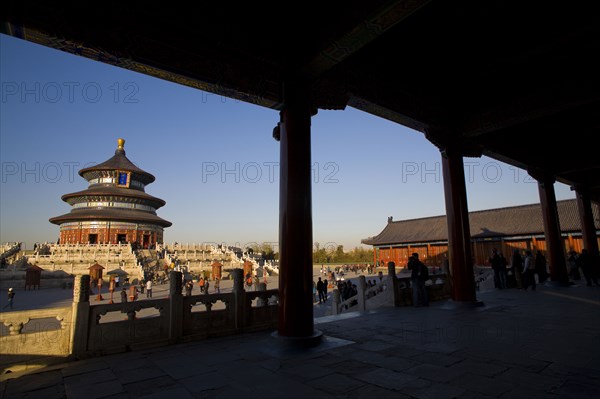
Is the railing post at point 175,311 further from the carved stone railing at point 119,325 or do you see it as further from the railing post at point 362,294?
the railing post at point 362,294

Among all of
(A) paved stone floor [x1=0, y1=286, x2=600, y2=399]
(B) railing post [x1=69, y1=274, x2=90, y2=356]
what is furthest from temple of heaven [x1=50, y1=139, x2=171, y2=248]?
(A) paved stone floor [x1=0, y1=286, x2=600, y2=399]

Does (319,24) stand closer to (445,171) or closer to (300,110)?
(300,110)

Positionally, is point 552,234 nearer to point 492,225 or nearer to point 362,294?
point 362,294

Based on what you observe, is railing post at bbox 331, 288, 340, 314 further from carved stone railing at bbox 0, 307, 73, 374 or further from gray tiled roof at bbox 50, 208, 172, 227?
gray tiled roof at bbox 50, 208, 172, 227

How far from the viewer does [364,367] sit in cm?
430

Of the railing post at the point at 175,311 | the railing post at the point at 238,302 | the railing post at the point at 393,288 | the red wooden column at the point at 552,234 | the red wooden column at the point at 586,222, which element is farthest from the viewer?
the red wooden column at the point at 586,222

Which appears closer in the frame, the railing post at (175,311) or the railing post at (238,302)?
the railing post at (175,311)

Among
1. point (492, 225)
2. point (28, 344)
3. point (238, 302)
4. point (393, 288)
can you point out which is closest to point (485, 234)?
point (492, 225)

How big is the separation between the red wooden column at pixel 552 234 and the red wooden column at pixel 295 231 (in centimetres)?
1202

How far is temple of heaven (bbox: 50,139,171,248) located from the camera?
4216cm

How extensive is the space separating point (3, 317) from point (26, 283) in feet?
85.7

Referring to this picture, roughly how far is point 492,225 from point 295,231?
36596 millimetres

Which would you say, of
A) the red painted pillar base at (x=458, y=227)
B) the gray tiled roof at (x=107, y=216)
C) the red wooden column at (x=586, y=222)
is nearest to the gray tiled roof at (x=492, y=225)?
the red wooden column at (x=586, y=222)

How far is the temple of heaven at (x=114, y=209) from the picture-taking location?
1660 inches
